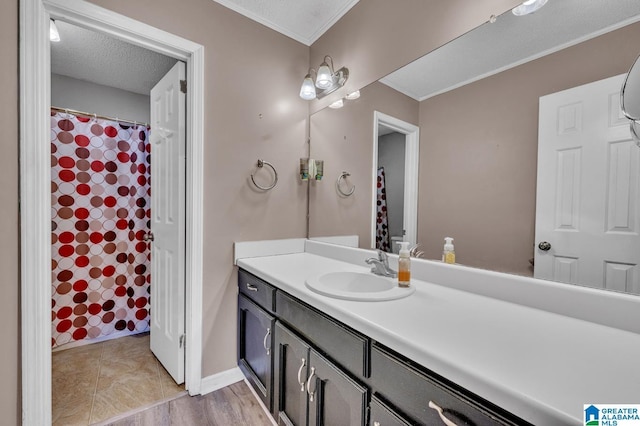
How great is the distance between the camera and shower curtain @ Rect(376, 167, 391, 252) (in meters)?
1.54

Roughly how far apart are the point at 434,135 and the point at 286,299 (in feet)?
3.31

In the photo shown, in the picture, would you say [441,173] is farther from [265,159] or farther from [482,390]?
[265,159]

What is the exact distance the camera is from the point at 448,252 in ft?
4.01

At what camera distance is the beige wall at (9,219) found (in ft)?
3.72

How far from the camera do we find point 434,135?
4.22 ft

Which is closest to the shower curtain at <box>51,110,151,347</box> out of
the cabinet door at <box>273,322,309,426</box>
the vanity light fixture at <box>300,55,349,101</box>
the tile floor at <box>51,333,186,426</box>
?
the tile floor at <box>51,333,186,426</box>

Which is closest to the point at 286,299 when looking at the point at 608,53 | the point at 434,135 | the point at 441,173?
the point at 441,173

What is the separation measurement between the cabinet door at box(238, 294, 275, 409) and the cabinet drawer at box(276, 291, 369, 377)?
0.19 m

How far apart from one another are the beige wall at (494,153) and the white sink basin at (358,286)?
30cm

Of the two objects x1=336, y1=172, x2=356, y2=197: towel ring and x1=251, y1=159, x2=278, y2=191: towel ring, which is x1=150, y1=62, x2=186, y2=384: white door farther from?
x1=336, y1=172, x2=356, y2=197: towel ring

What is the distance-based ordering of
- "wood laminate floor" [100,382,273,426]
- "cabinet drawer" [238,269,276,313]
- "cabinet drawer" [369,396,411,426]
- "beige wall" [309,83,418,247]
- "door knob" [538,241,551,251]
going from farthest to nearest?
"beige wall" [309,83,418,247], "wood laminate floor" [100,382,273,426], "cabinet drawer" [238,269,276,313], "door knob" [538,241,551,251], "cabinet drawer" [369,396,411,426]

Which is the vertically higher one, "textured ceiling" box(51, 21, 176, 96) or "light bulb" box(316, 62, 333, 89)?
"textured ceiling" box(51, 21, 176, 96)
